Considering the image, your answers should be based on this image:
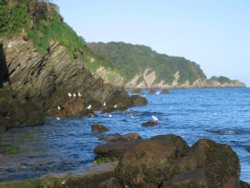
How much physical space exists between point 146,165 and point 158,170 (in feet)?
1.17

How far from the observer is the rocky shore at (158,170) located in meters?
10.4

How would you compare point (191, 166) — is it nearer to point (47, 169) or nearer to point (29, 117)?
point (47, 169)

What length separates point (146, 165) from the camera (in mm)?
11008

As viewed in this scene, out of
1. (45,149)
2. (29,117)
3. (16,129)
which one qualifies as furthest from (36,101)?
(45,149)

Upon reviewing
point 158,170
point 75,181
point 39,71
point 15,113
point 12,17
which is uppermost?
point 12,17

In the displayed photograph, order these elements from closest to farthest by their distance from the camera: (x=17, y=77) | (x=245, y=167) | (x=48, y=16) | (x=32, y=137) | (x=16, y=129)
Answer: (x=245, y=167) < (x=32, y=137) < (x=16, y=129) < (x=17, y=77) < (x=48, y=16)

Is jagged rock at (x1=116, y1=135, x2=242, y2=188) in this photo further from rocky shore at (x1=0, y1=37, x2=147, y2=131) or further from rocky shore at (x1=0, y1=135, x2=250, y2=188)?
rocky shore at (x1=0, y1=37, x2=147, y2=131)

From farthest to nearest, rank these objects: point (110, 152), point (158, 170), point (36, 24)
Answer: point (36, 24) → point (110, 152) → point (158, 170)

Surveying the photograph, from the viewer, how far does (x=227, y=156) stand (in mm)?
11484

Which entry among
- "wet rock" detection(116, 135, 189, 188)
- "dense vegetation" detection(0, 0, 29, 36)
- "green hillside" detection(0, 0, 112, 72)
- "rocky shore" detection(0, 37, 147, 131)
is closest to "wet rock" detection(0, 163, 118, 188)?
"wet rock" detection(116, 135, 189, 188)

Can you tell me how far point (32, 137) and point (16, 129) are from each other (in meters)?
3.99

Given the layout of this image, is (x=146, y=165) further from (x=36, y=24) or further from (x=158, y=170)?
(x=36, y=24)

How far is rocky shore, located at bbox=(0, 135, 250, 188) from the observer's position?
10.4m

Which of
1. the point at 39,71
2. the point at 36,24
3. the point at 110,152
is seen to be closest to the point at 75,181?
the point at 110,152
